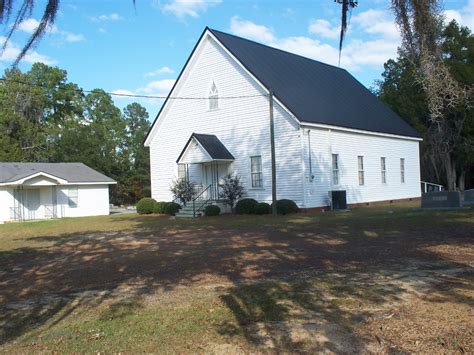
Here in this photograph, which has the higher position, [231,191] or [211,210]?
[231,191]

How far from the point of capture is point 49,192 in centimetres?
3816

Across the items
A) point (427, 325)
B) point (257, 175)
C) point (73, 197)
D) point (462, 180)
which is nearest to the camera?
point (427, 325)

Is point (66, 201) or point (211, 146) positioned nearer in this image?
point (211, 146)

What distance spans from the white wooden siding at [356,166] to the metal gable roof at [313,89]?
29.1 inches

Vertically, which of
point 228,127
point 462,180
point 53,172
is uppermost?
point 228,127

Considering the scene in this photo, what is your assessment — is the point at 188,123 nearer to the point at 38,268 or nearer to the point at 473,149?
the point at 38,268

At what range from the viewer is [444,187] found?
49.1m

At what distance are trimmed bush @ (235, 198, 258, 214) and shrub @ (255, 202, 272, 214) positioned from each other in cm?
25

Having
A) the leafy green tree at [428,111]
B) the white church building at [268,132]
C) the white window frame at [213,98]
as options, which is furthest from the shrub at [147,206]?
the leafy green tree at [428,111]

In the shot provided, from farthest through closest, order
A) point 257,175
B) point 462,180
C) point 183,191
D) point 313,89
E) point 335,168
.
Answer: point 462,180 → point 313,89 → point 183,191 → point 335,168 → point 257,175

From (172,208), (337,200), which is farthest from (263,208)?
(172,208)

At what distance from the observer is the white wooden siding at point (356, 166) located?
26.3 metres

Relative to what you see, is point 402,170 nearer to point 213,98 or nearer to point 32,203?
point 213,98

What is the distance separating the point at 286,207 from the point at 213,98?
848 centimetres
